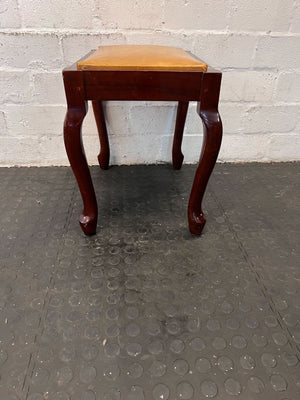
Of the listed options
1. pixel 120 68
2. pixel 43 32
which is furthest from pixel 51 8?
pixel 120 68

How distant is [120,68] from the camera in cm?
65

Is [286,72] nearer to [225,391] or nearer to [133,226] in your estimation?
[133,226]

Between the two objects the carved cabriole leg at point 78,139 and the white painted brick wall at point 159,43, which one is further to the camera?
the white painted brick wall at point 159,43

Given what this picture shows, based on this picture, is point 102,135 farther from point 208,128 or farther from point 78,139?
point 208,128

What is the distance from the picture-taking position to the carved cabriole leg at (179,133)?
108cm

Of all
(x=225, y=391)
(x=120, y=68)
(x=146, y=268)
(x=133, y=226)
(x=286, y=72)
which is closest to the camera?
(x=225, y=391)

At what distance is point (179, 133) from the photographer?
115 centimetres

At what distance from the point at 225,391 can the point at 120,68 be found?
0.70m

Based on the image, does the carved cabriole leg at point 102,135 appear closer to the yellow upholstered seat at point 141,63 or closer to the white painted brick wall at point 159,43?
the white painted brick wall at point 159,43

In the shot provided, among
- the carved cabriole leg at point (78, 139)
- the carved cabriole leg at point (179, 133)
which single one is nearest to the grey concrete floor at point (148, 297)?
the carved cabriole leg at point (78, 139)

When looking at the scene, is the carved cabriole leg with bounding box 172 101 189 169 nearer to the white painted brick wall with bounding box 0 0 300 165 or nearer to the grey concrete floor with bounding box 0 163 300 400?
the white painted brick wall with bounding box 0 0 300 165

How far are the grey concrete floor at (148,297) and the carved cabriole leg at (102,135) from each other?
7.0 inches

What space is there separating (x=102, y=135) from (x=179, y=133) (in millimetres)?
320

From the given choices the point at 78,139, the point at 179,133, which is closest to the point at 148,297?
the point at 78,139
